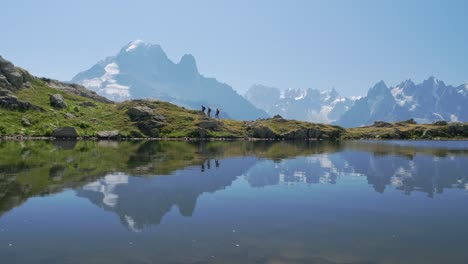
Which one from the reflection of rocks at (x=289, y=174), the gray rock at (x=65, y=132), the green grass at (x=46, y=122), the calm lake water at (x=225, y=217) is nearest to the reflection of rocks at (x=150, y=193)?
the calm lake water at (x=225, y=217)

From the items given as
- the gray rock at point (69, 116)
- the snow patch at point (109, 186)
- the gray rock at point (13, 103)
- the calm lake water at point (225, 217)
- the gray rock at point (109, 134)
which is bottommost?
the calm lake water at point (225, 217)

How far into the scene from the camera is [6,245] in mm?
25812

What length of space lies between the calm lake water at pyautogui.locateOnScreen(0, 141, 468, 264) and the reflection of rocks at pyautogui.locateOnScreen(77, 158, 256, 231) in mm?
132

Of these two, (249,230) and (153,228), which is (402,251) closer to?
(249,230)

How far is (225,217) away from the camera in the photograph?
115 ft

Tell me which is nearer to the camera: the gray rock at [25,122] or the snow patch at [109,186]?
the snow patch at [109,186]

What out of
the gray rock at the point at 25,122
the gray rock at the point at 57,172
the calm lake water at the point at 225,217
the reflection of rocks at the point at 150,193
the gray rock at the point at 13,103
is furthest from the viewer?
the gray rock at the point at 13,103

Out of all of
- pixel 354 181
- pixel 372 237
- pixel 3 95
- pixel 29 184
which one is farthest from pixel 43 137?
pixel 372 237

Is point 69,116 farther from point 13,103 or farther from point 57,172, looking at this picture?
point 57,172

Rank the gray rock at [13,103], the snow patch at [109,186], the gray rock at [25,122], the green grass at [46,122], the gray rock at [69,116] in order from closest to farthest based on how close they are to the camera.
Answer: the snow patch at [109,186] → the green grass at [46,122] → the gray rock at [25,122] → the gray rock at [13,103] → the gray rock at [69,116]

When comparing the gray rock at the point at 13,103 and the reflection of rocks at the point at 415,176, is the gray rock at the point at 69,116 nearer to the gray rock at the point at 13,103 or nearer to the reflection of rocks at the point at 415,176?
the gray rock at the point at 13,103

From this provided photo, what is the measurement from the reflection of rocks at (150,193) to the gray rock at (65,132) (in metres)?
118

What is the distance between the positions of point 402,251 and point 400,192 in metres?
26.8

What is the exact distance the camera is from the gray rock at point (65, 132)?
16550 centimetres
